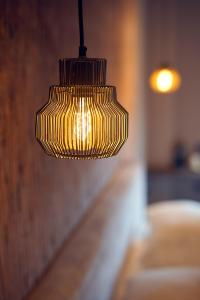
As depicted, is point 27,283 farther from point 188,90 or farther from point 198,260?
point 188,90

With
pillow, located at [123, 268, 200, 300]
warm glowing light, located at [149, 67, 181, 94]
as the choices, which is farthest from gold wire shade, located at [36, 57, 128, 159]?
warm glowing light, located at [149, 67, 181, 94]

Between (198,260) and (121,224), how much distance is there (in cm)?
67

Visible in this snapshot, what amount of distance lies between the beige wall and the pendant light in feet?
25.5

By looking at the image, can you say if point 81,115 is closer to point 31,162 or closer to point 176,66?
point 31,162

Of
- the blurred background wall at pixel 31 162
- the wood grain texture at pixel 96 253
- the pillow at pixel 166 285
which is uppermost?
the blurred background wall at pixel 31 162

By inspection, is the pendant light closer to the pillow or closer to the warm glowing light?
the pillow

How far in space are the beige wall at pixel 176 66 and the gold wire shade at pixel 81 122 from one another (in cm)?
779

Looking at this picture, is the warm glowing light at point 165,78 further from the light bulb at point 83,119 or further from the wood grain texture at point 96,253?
the light bulb at point 83,119

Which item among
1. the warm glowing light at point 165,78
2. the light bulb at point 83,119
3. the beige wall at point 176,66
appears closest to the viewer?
the light bulb at point 83,119

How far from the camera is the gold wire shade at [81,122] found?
143 centimetres

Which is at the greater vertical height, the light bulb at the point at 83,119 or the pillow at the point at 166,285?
the light bulb at the point at 83,119

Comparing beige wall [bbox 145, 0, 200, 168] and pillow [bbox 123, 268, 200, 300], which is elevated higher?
beige wall [bbox 145, 0, 200, 168]

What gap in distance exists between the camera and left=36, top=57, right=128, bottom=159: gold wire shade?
143cm

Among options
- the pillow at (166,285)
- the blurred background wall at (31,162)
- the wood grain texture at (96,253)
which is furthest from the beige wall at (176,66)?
the pillow at (166,285)
